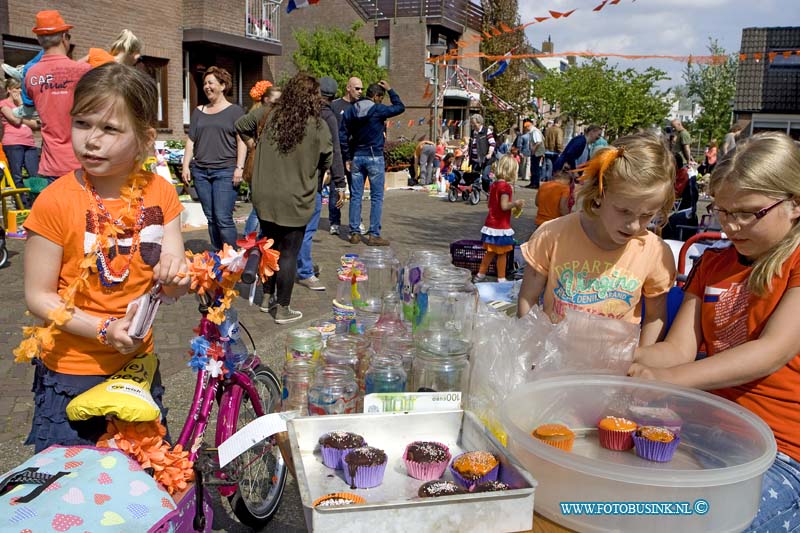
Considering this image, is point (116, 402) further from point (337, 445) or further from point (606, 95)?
point (606, 95)

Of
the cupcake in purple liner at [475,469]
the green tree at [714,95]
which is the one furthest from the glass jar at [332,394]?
the green tree at [714,95]

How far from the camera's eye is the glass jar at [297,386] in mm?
2025

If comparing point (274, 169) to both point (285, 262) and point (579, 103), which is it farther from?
point (579, 103)

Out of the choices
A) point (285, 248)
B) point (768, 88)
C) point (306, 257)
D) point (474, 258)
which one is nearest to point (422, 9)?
point (768, 88)

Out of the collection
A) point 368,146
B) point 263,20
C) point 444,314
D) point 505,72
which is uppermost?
point 505,72

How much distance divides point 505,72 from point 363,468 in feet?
120

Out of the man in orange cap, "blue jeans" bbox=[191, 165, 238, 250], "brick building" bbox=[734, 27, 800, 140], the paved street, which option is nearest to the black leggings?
the paved street

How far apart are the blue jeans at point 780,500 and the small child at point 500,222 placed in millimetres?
5820

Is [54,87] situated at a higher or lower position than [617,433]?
higher

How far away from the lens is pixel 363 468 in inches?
60.4

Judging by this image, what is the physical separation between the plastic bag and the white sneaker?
4893 millimetres

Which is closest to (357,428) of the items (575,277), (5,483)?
(5,483)

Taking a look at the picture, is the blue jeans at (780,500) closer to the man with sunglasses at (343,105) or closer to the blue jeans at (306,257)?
the blue jeans at (306,257)

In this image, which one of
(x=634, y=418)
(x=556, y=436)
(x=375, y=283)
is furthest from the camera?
(x=375, y=283)
